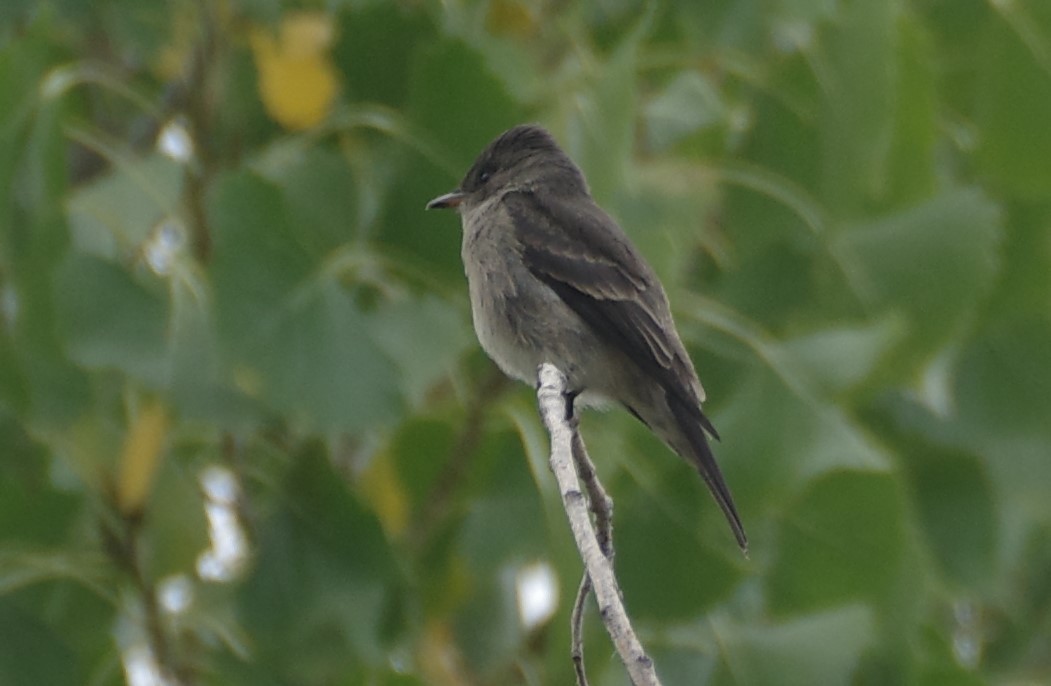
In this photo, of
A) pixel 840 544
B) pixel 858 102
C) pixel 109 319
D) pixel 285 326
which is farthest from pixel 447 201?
pixel 840 544

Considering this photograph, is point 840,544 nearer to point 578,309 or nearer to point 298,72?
point 578,309

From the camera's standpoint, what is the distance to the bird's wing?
4270mm

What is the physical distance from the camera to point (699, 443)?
4059 mm

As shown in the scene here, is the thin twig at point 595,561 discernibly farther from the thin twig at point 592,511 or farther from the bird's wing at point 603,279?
the bird's wing at point 603,279

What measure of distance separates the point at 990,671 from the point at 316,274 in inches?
159

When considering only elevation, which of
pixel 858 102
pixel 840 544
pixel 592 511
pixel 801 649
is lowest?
pixel 801 649

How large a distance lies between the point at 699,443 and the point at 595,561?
1538mm

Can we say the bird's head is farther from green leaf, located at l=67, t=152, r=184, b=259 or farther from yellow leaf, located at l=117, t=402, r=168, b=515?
yellow leaf, located at l=117, t=402, r=168, b=515

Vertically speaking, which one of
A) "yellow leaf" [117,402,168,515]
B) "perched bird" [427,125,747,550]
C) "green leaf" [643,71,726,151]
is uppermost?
"green leaf" [643,71,726,151]

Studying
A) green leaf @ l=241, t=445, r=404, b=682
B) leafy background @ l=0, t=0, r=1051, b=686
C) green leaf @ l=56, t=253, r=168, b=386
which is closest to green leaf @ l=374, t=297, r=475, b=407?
leafy background @ l=0, t=0, r=1051, b=686

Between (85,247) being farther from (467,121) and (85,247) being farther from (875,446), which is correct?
(875,446)

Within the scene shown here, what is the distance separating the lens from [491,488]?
190 inches

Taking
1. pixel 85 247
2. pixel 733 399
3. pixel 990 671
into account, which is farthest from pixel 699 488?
pixel 990 671

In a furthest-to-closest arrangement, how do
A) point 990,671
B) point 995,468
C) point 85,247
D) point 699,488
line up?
1. point 990,671
2. point 995,468
3. point 699,488
4. point 85,247
